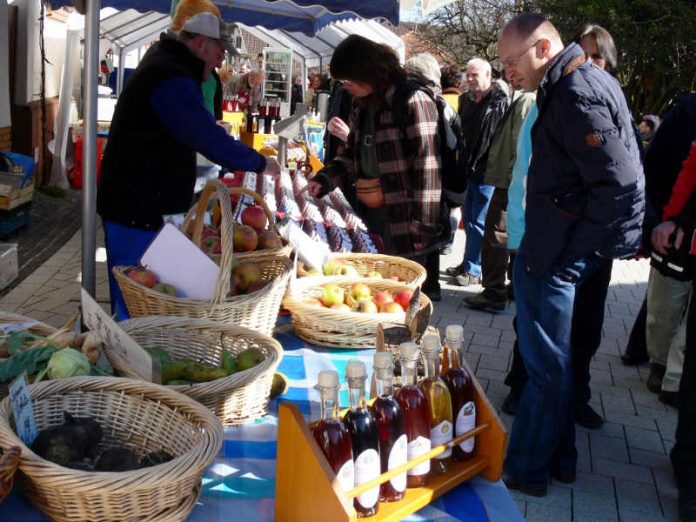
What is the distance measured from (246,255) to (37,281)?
12.4 ft

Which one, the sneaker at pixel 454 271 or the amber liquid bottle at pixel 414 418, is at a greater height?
the amber liquid bottle at pixel 414 418

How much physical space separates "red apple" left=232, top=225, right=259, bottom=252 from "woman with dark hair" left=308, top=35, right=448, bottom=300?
39.9 inches

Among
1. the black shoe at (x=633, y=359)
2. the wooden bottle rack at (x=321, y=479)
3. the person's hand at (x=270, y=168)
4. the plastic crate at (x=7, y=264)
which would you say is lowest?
the black shoe at (x=633, y=359)

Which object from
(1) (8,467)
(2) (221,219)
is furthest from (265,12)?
(1) (8,467)

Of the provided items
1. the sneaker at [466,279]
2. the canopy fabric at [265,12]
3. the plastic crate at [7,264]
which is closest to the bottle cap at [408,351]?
the plastic crate at [7,264]

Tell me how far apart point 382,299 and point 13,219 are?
17.7ft

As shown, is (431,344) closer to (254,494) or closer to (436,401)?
(436,401)

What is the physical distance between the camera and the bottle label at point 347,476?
4.48ft

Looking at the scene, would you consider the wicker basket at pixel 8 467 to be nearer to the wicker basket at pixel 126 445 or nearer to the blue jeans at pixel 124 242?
the wicker basket at pixel 126 445

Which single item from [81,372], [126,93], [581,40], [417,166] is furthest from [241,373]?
[581,40]

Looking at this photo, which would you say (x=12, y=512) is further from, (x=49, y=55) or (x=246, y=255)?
(x=49, y=55)

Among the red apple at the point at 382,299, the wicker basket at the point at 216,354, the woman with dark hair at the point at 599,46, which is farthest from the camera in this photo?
the woman with dark hair at the point at 599,46

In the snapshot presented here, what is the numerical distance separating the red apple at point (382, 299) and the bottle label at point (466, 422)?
3.19 feet

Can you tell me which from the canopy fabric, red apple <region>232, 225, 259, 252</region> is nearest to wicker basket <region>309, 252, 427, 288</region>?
red apple <region>232, 225, 259, 252</region>
